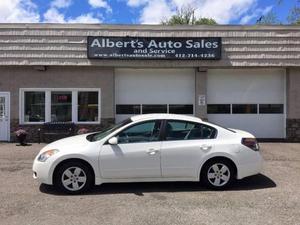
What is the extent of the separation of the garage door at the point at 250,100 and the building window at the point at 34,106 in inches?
271

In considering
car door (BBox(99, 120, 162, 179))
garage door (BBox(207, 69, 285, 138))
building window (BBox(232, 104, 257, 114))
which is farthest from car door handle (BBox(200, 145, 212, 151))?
building window (BBox(232, 104, 257, 114))

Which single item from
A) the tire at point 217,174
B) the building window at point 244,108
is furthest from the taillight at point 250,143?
the building window at point 244,108

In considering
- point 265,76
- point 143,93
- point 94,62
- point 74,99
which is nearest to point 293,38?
point 265,76

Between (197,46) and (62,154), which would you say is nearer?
(62,154)

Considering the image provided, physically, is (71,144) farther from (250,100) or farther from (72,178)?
(250,100)

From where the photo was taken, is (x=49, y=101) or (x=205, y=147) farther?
(x=49, y=101)

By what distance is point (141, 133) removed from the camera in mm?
8344

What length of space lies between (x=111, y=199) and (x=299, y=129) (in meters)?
Answer: 12.1

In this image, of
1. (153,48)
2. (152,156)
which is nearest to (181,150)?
(152,156)

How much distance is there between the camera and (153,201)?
735 cm

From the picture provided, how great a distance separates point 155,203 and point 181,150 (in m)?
1.39

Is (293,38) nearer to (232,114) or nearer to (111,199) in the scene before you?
(232,114)

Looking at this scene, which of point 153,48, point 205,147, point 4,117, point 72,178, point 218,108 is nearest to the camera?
point 72,178

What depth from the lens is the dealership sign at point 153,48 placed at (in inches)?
650
